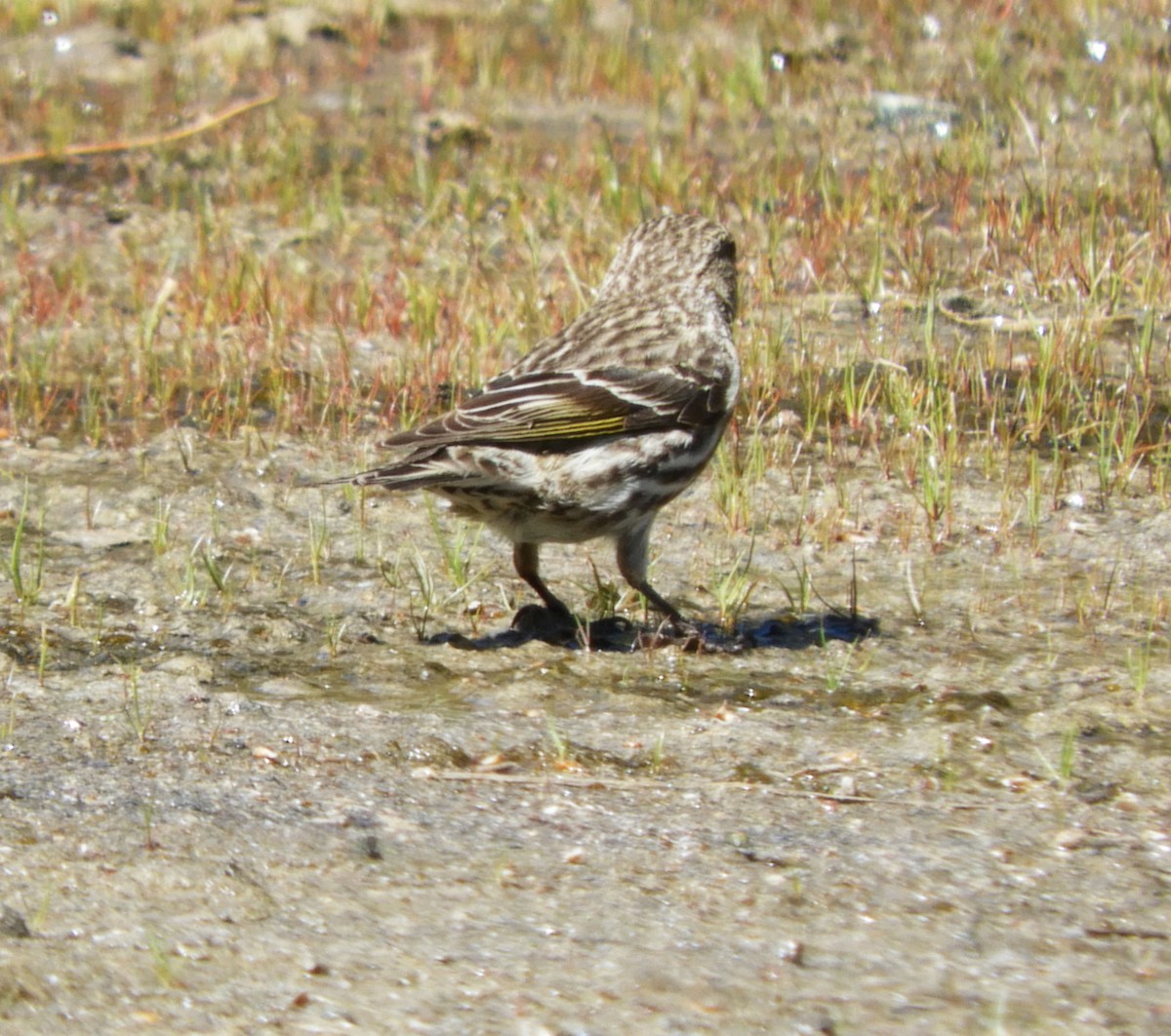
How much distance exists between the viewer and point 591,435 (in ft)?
19.7

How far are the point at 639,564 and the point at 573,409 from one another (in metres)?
0.58

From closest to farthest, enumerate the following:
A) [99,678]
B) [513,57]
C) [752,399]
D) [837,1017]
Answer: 1. [837,1017]
2. [99,678]
3. [752,399]
4. [513,57]

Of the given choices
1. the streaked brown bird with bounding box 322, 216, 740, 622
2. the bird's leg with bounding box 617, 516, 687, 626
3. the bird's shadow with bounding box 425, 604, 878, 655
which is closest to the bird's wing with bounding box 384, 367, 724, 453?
the streaked brown bird with bounding box 322, 216, 740, 622

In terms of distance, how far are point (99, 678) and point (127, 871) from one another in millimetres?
1461

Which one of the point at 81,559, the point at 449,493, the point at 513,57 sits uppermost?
the point at 513,57

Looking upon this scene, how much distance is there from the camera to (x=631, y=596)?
6672 mm

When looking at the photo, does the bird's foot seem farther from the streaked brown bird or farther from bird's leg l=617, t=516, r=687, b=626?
bird's leg l=617, t=516, r=687, b=626

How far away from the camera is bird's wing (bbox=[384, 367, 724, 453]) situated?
577 cm

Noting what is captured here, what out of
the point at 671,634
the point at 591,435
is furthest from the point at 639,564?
the point at 591,435

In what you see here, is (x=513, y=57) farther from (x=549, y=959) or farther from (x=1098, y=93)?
(x=549, y=959)

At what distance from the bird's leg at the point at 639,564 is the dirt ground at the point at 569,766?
0.62ft

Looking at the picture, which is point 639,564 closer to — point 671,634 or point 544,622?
point 671,634

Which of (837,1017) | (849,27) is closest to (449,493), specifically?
(837,1017)

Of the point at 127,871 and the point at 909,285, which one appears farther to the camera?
the point at 909,285
